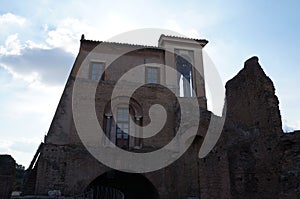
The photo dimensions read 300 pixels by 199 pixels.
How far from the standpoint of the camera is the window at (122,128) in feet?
52.9

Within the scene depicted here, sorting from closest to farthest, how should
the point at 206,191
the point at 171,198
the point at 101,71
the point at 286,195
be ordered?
the point at 286,195 < the point at 206,191 < the point at 171,198 < the point at 101,71

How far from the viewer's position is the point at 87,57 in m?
20.2

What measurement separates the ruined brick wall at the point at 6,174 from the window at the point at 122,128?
5.16 metres

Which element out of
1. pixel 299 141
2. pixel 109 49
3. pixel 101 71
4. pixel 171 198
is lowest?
A: pixel 171 198

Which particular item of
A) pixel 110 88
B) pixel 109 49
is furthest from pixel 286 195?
pixel 109 49

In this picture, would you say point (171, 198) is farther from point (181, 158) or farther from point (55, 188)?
point (55, 188)

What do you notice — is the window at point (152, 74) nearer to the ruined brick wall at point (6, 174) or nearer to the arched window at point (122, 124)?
the arched window at point (122, 124)

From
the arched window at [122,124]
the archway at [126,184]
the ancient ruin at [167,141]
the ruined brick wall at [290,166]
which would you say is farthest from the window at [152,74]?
the ruined brick wall at [290,166]

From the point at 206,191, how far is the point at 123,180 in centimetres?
685

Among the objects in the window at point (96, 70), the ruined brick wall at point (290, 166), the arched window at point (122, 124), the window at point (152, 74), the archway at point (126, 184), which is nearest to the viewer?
the ruined brick wall at point (290, 166)

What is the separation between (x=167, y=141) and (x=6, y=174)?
7908 millimetres

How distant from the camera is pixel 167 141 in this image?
16359mm

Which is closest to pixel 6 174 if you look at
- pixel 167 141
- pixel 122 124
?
pixel 122 124

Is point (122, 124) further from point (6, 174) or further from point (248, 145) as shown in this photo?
point (248, 145)
